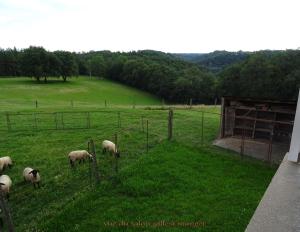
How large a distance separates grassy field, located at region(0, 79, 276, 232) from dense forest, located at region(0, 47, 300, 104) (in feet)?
141

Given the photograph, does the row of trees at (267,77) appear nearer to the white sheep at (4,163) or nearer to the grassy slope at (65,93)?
the grassy slope at (65,93)

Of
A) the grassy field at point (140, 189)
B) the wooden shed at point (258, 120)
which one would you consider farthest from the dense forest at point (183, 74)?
the grassy field at point (140, 189)

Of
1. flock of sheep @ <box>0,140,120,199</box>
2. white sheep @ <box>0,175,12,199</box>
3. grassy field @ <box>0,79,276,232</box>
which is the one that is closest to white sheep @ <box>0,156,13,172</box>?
flock of sheep @ <box>0,140,120,199</box>

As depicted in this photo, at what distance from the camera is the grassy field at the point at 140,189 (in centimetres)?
923

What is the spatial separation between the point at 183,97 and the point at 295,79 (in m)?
32.8

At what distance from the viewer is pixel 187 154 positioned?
51.2ft

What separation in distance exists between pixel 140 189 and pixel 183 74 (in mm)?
80632

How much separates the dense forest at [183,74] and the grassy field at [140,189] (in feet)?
141

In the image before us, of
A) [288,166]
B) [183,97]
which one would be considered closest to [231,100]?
[288,166]

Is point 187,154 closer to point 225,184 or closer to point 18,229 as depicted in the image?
point 225,184

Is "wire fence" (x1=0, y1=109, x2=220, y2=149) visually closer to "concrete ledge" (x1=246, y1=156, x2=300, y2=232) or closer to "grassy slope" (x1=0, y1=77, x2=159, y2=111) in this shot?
"concrete ledge" (x1=246, y1=156, x2=300, y2=232)

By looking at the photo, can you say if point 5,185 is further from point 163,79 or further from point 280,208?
point 163,79

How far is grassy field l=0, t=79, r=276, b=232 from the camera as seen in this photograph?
9234 mm

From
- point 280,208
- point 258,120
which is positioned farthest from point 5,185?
point 258,120
